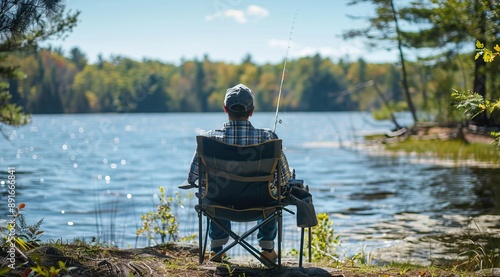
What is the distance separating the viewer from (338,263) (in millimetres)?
5695

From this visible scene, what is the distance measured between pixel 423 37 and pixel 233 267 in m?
17.2

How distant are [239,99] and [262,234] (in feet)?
3.58

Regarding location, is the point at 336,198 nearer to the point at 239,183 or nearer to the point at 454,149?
the point at 454,149

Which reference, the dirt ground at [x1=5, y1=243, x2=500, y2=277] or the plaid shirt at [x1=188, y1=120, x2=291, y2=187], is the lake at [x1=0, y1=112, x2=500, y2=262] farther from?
the dirt ground at [x1=5, y1=243, x2=500, y2=277]

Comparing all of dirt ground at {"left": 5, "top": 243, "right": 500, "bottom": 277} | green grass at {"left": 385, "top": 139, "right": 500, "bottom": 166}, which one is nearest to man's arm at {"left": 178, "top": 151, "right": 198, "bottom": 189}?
dirt ground at {"left": 5, "top": 243, "right": 500, "bottom": 277}

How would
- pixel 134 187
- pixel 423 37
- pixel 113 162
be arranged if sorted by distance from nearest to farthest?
pixel 134 187
pixel 423 37
pixel 113 162

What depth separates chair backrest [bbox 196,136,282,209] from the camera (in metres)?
5.07

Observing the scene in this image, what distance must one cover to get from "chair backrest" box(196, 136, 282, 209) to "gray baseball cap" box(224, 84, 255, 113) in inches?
12.6

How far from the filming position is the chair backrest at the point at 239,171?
5.07 meters

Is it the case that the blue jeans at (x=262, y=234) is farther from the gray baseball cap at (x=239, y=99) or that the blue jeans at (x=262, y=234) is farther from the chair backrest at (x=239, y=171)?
the gray baseball cap at (x=239, y=99)

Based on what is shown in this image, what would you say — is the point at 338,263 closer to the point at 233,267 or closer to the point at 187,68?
the point at 233,267

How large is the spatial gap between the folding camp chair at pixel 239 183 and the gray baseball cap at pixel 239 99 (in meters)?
0.32

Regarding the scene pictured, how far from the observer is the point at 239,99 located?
5.20m

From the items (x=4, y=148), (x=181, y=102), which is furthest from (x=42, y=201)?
(x=181, y=102)
